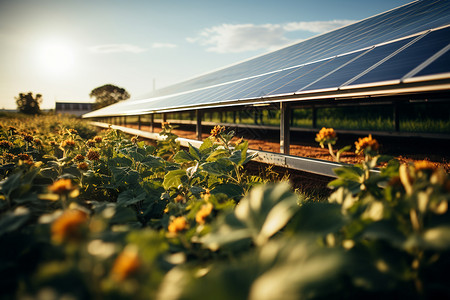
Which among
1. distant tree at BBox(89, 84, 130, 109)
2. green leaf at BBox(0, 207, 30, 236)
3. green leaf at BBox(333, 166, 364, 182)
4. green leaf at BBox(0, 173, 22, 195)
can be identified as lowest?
green leaf at BBox(0, 207, 30, 236)

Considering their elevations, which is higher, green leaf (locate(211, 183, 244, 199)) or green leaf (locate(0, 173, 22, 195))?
green leaf (locate(0, 173, 22, 195))

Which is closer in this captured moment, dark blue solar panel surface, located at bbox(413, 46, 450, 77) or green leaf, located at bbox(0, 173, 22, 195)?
green leaf, located at bbox(0, 173, 22, 195)

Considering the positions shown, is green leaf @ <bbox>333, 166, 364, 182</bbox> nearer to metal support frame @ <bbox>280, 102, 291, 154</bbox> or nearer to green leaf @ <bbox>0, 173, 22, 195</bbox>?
green leaf @ <bbox>0, 173, 22, 195</bbox>

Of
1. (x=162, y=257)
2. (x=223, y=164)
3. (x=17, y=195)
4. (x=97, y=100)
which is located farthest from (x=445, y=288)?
(x=97, y=100)

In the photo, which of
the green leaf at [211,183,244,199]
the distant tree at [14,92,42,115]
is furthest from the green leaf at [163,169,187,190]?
the distant tree at [14,92,42,115]

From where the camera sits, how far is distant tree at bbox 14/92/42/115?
41.9 meters

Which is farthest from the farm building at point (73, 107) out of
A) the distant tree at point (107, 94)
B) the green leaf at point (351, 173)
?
the green leaf at point (351, 173)

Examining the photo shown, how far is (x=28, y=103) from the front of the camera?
42156mm

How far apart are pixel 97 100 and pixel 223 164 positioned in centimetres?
8012

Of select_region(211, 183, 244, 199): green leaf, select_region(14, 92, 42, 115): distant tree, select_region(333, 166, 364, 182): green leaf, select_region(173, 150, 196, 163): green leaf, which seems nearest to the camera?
select_region(333, 166, 364, 182): green leaf

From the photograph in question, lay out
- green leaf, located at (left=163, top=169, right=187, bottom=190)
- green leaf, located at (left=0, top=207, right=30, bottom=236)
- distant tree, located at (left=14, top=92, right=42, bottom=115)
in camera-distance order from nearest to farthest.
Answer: green leaf, located at (left=0, top=207, right=30, bottom=236)
green leaf, located at (left=163, top=169, right=187, bottom=190)
distant tree, located at (left=14, top=92, right=42, bottom=115)

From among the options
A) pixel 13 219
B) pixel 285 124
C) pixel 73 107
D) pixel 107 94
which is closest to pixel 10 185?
pixel 13 219

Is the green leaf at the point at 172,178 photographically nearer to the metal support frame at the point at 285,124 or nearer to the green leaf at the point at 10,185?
the green leaf at the point at 10,185

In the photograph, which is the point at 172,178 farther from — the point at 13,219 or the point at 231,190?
the point at 13,219
